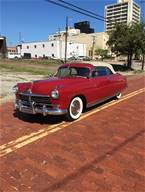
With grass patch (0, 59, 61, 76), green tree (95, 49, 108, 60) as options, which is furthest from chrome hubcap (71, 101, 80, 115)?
green tree (95, 49, 108, 60)

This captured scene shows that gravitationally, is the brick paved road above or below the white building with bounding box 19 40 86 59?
below

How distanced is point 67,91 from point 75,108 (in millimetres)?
676

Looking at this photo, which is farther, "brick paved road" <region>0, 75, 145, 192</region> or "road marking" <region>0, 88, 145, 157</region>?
"road marking" <region>0, 88, 145, 157</region>

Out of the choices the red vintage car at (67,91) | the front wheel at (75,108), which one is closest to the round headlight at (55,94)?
the red vintage car at (67,91)

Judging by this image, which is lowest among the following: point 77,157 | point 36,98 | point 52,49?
point 77,157

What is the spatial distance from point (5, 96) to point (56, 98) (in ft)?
16.7

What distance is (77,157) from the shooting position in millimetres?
5078

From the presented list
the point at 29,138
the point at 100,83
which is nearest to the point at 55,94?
the point at 29,138

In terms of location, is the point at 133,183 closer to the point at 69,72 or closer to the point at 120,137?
the point at 120,137

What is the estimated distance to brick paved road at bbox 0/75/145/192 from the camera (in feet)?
13.6

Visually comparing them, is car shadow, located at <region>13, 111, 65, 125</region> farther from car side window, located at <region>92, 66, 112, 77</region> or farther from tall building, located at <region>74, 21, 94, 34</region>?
tall building, located at <region>74, 21, 94, 34</region>

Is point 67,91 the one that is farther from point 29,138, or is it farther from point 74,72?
point 29,138

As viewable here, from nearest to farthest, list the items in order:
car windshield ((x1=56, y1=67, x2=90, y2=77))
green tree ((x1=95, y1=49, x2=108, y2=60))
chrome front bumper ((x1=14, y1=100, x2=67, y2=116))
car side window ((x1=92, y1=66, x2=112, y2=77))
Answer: chrome front bumper ((x1=14, y1=100, x2=67, y2=116))
car windshield ((x1=56, y1=67, x2=90, y2=77))
car side window ((x1=92, y1=66, x2=112, y2=77))
green tree ((x1=95, y1=49, x2=108, y2=60))

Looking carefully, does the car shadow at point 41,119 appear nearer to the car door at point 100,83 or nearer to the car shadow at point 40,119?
the car shadow at point 40,119
